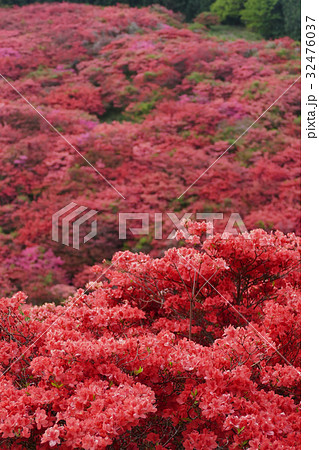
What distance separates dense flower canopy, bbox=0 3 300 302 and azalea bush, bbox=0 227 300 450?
10.2ft

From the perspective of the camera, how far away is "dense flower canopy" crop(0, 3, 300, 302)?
6.22m

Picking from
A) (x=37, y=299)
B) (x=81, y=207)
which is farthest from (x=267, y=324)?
(x=81, y=207)

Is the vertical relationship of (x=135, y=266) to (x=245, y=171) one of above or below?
above

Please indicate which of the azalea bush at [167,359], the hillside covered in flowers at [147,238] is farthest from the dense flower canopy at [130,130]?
the azalea bush at [167,359]

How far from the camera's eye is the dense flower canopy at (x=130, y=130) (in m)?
6.22

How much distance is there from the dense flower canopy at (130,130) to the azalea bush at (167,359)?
3.11m

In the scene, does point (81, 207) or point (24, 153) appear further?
point (24, 153)

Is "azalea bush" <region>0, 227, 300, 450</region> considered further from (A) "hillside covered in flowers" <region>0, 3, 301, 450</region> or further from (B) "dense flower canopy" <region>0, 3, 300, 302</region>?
(B) "dense flower canopy" <region>0, 3, 300, 302</region>

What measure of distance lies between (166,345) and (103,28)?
965cm

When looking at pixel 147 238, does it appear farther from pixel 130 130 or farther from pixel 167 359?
pixel 167 359

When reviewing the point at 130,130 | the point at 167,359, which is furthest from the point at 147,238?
the point at 167,359

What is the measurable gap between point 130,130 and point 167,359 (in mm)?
6140

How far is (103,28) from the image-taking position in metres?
10.3
